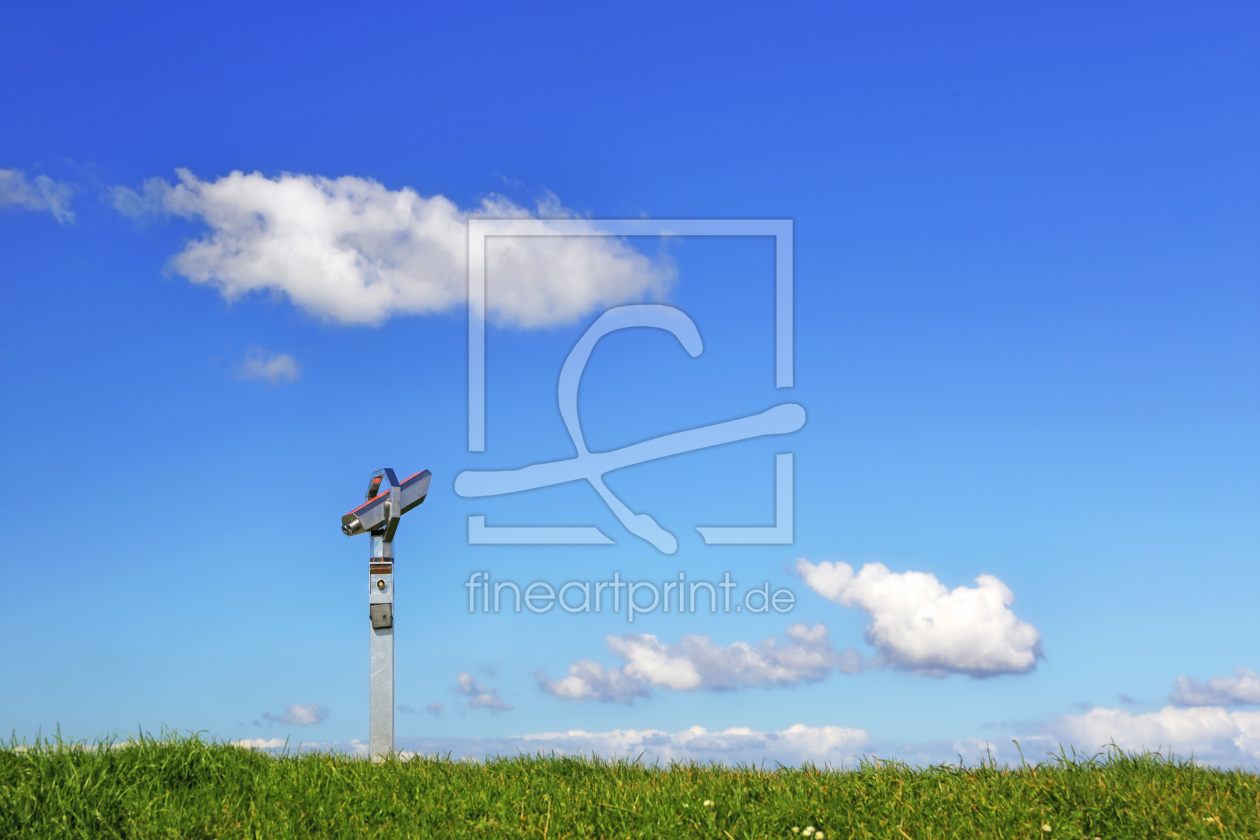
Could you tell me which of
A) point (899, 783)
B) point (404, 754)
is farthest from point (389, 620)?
point (899, 783)

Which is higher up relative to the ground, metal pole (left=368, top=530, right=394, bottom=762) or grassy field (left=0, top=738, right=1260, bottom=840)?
metal pole (left=368, top=530, right=394, bottom=762)

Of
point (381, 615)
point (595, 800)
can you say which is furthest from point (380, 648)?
point (595, 800)

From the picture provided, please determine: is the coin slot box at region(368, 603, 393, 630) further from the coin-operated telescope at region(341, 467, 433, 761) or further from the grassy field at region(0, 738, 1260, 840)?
the grassy field at region(0, 738, 1260, 840)

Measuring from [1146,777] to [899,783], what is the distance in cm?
191

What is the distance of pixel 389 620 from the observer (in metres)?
8.98

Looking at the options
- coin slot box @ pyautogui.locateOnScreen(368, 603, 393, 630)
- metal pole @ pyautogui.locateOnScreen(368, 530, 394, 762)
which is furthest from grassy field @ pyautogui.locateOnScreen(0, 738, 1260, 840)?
coin slot box @ pyautogui.locateOnScreen(368, 603, 393, 630)

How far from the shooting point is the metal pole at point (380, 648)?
879cm

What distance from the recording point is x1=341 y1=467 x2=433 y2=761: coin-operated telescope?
880 centimetres

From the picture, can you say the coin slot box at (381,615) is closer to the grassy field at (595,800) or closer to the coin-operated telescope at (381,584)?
the coin-operated telescope at (381,584)

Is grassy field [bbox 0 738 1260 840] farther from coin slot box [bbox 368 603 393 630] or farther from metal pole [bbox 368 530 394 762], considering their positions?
coin slot box [bbox 368 603 393 630]

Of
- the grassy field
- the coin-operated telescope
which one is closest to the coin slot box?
the coin-operated telescope

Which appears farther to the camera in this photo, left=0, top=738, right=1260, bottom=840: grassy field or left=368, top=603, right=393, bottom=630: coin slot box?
left=368, top=603, right=393, bottom=630: coin slot box

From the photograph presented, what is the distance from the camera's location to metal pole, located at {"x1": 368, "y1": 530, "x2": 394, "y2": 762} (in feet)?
28.8

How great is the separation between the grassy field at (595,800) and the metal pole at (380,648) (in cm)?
61
